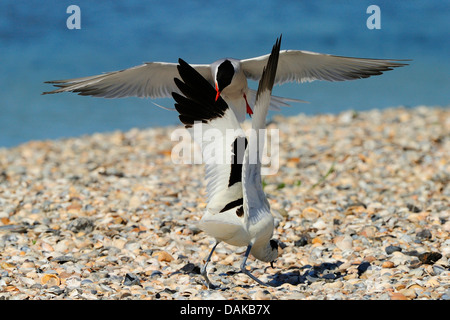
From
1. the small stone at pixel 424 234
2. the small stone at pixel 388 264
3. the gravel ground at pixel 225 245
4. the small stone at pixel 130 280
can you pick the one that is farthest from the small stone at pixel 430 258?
the small stone at pixel 130 280

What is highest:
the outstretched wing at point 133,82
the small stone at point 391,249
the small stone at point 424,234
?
the outstretched wing at point 133,82

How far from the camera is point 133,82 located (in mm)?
4918

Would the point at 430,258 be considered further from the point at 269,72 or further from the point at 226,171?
the point at 269,72

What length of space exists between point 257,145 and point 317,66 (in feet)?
5.18

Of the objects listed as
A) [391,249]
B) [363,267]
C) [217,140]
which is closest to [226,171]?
[217,140]

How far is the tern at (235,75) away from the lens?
4.51 m

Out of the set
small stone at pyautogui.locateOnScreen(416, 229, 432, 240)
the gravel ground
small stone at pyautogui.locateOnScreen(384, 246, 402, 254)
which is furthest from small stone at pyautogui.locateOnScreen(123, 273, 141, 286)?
small stone at pyautogui.locateOnScreen(416, 229, 432, 240)

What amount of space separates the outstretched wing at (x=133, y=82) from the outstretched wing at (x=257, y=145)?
142 cm

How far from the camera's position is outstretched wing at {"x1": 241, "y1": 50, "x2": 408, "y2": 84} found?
14.9ft

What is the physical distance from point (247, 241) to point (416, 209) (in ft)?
7.43

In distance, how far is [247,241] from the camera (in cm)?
376

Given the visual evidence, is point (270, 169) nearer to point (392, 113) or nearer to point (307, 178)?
point (307, 178)

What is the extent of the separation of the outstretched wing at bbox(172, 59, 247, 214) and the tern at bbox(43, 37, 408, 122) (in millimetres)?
699

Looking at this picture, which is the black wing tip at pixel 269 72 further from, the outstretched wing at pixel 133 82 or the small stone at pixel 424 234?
the small stone at pixel 424 234
